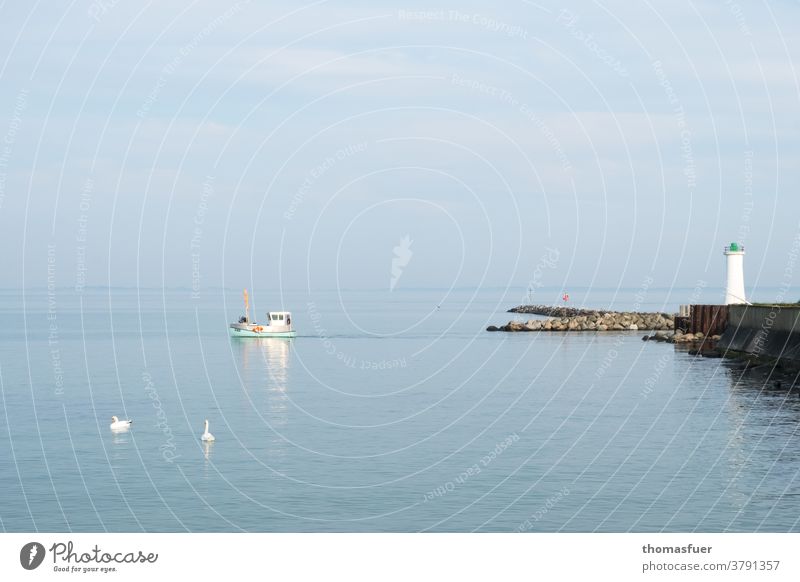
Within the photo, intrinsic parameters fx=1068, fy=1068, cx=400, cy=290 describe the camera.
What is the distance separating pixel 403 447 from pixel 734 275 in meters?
57.7

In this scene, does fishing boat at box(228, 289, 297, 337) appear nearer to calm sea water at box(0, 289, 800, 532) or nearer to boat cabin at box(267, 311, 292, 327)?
boat cabin at box(267, 311, 292, 327)

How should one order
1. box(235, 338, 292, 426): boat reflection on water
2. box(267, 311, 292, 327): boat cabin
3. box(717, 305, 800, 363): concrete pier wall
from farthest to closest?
box(267, 311, 292, 327): boat cabin → box(717, 305, 800, 363): concrete pier wall → box(235, 338, 292, 426): boat reflection on water

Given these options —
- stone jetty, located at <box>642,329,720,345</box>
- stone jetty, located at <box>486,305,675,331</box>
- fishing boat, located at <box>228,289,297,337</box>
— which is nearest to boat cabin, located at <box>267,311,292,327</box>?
fishing boat, located at <box>228,289,297,337</box>

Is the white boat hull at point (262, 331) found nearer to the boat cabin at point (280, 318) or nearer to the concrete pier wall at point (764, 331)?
the boat cabin at point (280, 318)

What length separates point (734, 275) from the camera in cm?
8862

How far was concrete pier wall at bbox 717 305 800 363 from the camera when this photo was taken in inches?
2389

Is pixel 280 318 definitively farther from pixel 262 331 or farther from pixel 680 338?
pixel 680 338

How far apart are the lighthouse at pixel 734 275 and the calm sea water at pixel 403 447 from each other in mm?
14335

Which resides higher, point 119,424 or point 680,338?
point 680,338

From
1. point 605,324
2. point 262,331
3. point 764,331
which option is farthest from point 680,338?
point 262,331
